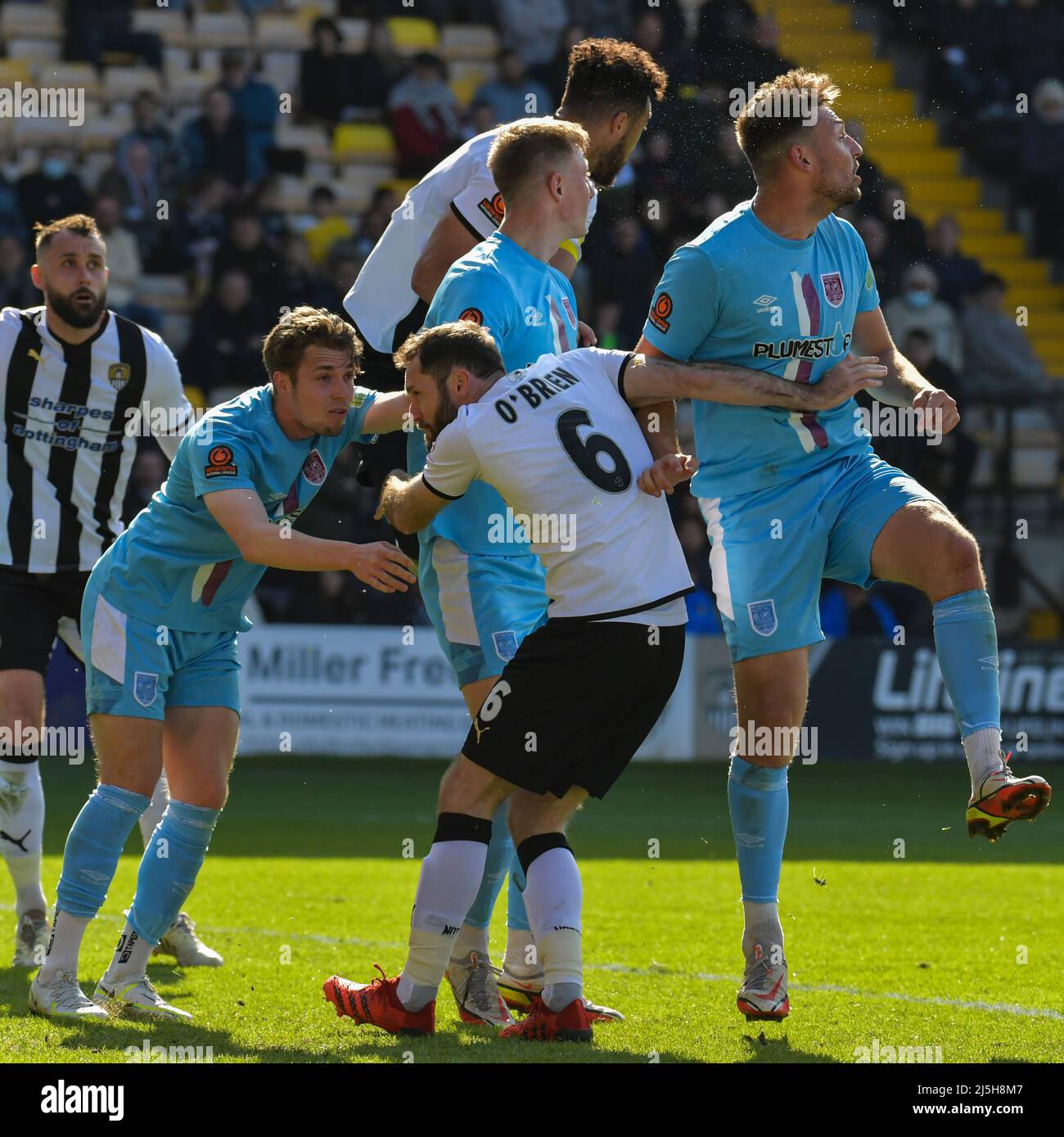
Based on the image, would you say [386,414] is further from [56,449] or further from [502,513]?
[56,449]

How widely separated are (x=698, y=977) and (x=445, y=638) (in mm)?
1554

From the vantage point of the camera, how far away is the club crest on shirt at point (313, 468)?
17.6 ft

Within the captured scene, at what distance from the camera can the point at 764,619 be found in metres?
5.27

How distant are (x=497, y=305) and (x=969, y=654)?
1.71 meters

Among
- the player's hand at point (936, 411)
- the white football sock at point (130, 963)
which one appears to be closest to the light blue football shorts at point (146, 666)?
the white football sock at point (130, 963)

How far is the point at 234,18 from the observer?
18594mm

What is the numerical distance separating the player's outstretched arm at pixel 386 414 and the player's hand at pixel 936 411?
1.57 metres

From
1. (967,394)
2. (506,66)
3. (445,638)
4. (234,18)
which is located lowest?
(445,638)

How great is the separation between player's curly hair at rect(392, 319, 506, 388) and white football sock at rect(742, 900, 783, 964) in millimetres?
1769

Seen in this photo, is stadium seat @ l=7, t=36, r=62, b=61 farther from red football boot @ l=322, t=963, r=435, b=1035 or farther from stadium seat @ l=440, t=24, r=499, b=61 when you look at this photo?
red football boot @ l=322, t=963, r=435, b=1035

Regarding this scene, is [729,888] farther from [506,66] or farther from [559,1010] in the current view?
[506,66]

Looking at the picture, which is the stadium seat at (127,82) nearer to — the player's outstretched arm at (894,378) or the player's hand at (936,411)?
the player's outstretched arm at (894,378)
